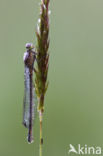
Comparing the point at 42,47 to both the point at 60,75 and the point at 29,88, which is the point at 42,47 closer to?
the point at 29,88

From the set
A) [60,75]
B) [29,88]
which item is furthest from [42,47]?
[60,75]

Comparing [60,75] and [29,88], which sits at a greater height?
[60,75]

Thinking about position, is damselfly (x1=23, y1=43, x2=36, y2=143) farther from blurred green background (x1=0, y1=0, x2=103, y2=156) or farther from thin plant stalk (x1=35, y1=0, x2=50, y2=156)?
blurred green background (x1=0, y1=0, x2=103, y2=156)

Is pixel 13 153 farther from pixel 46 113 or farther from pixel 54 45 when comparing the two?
pixel 54 45

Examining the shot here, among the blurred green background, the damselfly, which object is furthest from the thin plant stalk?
the blurred green background

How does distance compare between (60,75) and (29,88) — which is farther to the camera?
(60,75)

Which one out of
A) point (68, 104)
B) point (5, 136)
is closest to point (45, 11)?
point (68, 104)

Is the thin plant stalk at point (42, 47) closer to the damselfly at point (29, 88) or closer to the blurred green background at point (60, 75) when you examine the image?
the damselfly at point (29, 88)

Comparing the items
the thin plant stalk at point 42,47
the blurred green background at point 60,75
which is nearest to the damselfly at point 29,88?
the thin plant stalk at point 42,47
